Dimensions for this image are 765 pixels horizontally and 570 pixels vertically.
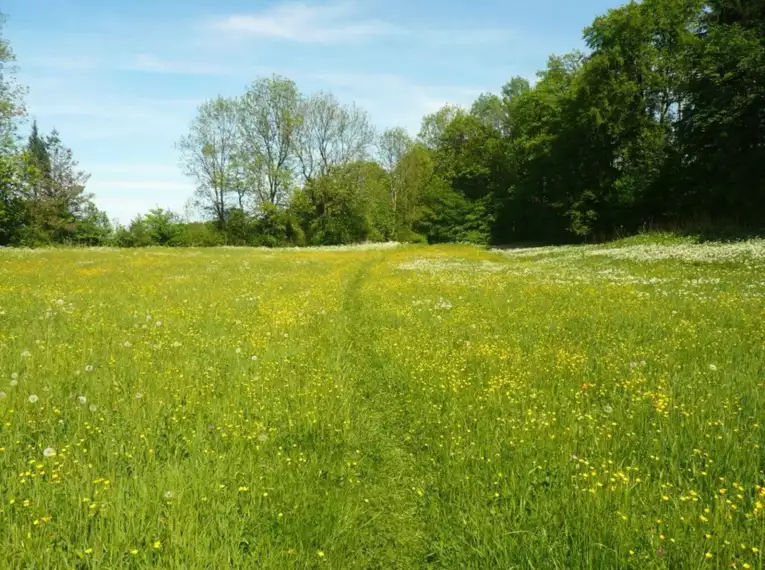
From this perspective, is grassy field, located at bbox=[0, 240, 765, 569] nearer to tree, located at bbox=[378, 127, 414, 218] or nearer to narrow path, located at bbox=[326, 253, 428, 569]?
narrow path, located at bbox=[326, 253, 428, 569]

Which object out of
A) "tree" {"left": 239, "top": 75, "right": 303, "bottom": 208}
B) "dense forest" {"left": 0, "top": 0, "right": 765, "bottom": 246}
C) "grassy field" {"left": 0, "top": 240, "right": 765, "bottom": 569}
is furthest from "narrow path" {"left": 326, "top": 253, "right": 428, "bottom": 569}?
"tree" {"left": 239, "top": 75, "right": 303, "bottom": 208}

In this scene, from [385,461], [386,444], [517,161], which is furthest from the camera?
[517,161]

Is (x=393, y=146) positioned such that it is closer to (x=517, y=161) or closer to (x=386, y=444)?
(x=517, y=161)

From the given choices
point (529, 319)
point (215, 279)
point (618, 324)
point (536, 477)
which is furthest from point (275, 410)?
point (215, 279)

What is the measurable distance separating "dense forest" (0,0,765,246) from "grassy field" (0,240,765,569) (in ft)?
99.5

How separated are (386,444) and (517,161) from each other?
3008 inches

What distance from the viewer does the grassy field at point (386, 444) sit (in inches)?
143

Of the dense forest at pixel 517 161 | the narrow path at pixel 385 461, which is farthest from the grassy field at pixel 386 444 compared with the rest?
the dense forest at pixel 517 161

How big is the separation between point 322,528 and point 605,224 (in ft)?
178

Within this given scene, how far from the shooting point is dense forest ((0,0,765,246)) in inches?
1291

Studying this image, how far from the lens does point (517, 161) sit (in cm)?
7400

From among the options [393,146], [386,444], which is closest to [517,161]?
[393,146]

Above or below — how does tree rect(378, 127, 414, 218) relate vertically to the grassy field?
above

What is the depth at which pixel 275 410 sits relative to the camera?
6211mm
